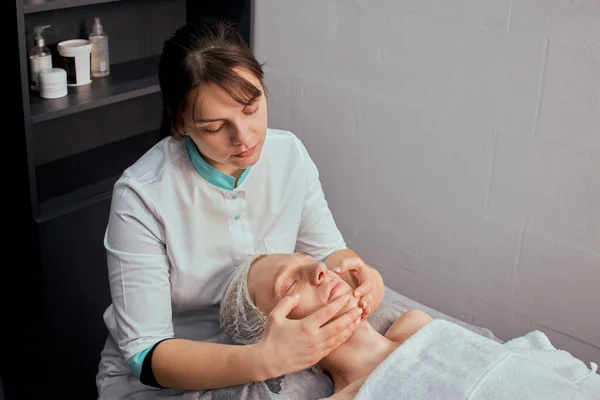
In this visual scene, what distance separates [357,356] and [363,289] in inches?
5.8

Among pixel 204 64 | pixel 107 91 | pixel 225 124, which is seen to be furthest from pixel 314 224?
pixel 107 91

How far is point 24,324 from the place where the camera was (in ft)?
7.76

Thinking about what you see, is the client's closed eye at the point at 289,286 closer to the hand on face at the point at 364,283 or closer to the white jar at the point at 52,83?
the hand on face at the point at 364,283

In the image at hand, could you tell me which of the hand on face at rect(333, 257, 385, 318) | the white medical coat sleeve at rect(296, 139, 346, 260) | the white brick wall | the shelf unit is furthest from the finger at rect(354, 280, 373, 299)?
the shelf unit

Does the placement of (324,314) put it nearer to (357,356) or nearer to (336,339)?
(336,339)

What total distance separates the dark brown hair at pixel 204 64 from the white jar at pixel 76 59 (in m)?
0.87

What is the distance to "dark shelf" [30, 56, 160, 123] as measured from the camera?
2224 mm

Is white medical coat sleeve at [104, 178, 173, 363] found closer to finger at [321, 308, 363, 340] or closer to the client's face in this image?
the client's face

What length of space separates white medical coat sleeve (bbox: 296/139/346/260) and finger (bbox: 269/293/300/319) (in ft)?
1.33

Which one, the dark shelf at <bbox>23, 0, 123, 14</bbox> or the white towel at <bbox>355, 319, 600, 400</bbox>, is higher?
the dark shelf at <bbox>23, 0, 123, 14</bbox>

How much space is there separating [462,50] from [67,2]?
1.15m

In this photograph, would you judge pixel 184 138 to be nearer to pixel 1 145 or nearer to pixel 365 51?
pixel 1 145

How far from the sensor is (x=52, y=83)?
2.28 metres

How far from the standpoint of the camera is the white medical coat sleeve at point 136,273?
1.62m
